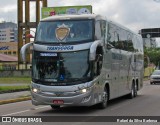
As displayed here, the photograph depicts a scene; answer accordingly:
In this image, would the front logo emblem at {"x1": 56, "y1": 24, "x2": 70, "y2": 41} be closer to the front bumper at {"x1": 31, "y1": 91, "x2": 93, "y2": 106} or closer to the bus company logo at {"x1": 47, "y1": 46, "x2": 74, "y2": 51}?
the bus company logo at {"x1": 47, "y1": 46, "x2": 74, "y2": 51}

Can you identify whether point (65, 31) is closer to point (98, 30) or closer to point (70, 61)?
point (70, 61)

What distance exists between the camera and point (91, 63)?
1745 centimetres

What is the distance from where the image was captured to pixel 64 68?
17.4m

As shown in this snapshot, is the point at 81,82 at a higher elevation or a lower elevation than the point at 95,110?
higher

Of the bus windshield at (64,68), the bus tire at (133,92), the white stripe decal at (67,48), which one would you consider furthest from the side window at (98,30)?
the bus tire at (133,92)

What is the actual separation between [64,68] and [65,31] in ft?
4.75

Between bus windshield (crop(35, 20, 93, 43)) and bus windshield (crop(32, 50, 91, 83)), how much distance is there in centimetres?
60

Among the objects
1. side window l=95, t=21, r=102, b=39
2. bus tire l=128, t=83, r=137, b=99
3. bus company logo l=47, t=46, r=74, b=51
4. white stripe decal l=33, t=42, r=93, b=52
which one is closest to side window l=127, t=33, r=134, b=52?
bus tire l=128, t=83, r=137, b=99

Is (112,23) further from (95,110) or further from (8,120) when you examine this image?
(8,120)

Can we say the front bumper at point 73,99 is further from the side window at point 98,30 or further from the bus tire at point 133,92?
the bus tire at point 133,92

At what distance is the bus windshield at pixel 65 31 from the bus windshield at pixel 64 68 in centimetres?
60

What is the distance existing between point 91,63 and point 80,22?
5.70ft

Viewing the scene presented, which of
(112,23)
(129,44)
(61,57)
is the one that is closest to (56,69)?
(61,57)

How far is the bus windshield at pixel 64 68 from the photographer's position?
1734cm
